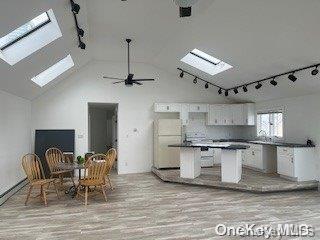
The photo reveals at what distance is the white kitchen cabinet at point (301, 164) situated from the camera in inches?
228

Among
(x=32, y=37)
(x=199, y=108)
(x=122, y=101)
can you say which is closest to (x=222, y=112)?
(x=199, y=108)

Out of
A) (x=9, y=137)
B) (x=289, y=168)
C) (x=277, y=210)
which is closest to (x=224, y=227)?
(x=277, y=210)

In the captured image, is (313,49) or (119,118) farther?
(119,118)

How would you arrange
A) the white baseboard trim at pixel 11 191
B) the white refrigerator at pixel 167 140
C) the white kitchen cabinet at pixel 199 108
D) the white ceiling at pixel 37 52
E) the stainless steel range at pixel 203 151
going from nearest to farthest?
the white ceiling at pixel 37 52 → the white baseboard trim at pixel 11 191 → the white refrigerator at pixel 167 140 → the stainless steel range at pixel 203 151 → the white kitchen cabinet at pixel 199 108

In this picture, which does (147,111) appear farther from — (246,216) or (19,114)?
(246,216)

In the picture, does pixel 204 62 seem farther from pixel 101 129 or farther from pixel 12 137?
pixel 101 129

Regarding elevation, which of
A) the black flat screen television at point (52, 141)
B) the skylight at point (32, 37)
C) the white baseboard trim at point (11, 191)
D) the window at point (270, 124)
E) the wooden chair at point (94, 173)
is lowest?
the white baseboard trim at point (11, 191)

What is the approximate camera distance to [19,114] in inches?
240

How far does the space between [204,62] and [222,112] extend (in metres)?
1.94

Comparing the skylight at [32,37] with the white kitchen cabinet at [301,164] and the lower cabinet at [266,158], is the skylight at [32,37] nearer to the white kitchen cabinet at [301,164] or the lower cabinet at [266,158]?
the white kitchen cabinet at [301,164]

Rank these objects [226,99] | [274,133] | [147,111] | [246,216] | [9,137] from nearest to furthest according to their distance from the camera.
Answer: [246,216] < [9,137] < [274,133] < [147,111] < [226,99]

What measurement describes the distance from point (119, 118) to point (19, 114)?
2.75m

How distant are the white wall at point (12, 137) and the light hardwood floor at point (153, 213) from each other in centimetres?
47

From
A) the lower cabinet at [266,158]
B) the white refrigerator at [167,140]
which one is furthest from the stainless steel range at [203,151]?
the lower cabinet at [266,158]
